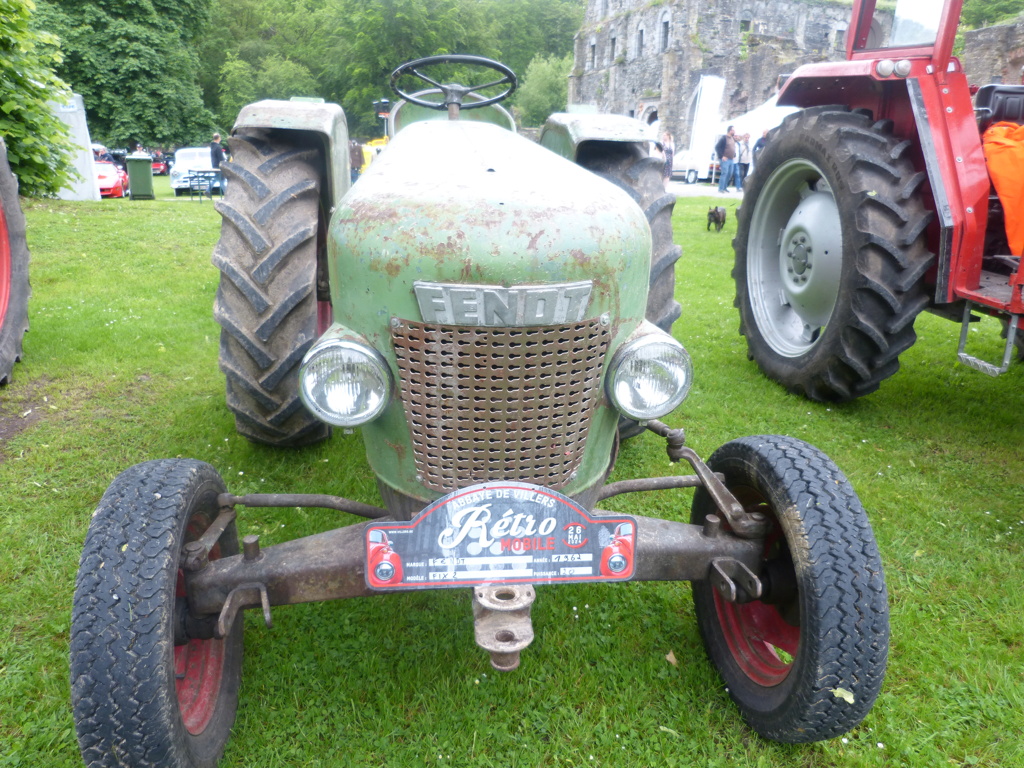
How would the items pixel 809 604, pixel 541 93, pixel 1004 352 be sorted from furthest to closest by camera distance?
pixel 541 93
pixel 1004 352
pixel 809 604

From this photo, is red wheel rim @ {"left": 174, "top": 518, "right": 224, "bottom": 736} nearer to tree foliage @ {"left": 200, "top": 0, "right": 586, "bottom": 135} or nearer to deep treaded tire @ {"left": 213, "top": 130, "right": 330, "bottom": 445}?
deep treaded tire @ {"left": 213, "top": 130, "right": 330, "bottom": 445}

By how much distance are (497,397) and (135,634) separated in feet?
3.10

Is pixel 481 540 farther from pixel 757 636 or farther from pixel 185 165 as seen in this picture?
pixel 185 165

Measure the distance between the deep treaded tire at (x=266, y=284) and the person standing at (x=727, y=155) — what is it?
54.4 feet

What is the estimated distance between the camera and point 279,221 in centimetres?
266

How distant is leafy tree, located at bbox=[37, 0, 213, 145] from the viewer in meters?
27.4

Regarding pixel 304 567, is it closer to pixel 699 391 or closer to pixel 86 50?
pixel 699 391

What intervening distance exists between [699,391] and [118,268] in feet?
18.7

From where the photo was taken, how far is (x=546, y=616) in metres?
2.46

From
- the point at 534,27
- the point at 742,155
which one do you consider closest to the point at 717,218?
the point at 742,155

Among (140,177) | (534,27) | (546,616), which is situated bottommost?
(140,177)

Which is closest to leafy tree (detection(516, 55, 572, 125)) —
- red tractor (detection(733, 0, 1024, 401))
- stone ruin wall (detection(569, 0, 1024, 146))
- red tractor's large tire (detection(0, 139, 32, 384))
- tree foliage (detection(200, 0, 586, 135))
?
tree foliage (detection(200, 0, 586, 135))

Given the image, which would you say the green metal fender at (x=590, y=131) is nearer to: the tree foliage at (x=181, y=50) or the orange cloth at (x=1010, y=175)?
the orange cloth at (x=1010, y=175)

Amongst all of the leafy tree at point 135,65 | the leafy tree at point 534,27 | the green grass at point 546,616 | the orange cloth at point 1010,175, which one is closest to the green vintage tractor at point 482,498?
the green grass at point 546,616
